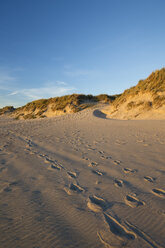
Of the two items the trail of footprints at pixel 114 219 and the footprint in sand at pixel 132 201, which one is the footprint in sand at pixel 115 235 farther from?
the footprint in sand at pixel 132 201

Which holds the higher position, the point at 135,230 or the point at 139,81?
the point at 139,81

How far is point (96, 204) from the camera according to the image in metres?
1.72

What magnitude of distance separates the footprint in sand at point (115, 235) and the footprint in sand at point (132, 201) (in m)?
0.38

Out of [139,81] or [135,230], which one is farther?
[139,81]

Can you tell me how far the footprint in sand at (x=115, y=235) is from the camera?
3.93ft

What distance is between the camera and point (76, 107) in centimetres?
1977

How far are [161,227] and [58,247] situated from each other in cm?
103

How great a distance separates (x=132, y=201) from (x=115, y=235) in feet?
2.00

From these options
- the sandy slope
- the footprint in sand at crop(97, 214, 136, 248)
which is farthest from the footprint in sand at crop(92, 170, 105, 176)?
the footprint in sand at crop(97, 214, 136, 248)

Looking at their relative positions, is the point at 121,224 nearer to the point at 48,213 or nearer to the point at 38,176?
the point at 48,213

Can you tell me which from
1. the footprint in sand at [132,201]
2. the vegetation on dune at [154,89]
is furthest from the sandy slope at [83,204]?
the vegetation on dune at [154,89]

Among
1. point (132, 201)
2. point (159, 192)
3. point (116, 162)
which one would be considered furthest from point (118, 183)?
point (116, 162)

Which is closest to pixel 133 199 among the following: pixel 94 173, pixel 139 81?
pixel 94 173

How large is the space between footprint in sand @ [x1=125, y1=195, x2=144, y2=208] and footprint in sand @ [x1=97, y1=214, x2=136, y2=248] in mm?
378
